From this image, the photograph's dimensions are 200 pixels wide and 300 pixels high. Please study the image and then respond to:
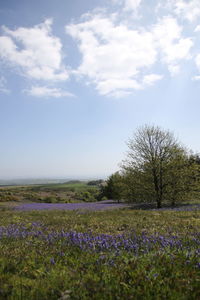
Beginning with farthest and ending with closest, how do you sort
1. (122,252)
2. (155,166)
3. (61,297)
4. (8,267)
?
(155,166) < (122,252) < (8,267) < (61,297)

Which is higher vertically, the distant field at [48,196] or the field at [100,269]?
the field at [100,269]

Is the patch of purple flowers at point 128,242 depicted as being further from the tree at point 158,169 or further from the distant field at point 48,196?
Result: the distant field at point 48,196

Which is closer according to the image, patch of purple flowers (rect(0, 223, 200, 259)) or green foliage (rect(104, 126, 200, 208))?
patch of purple flowers (rect(0, 223, 200, 259))

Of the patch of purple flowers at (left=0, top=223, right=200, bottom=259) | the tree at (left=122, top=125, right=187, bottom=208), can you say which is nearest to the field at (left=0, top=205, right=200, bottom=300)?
the patch of purple flowers at (left=0, top=223, right=200, bottom=259)

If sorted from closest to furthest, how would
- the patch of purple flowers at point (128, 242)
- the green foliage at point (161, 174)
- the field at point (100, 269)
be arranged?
the field at point (100, 269) < the patch of purple flowers at point (128, 242) < the green foliage at point (161, 174)

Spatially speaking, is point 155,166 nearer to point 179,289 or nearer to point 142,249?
point 142,249

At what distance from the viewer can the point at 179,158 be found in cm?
2184

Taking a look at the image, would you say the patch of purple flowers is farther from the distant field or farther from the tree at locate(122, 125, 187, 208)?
the distant field

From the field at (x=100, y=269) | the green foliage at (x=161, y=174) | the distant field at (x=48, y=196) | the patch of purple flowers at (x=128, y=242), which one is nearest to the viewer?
the field at (x=100, y=269)

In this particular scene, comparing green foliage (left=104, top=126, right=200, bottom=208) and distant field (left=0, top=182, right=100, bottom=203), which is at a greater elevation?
green foliage (left=104, top=126, right=200, bottom=208)

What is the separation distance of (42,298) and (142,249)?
252cm

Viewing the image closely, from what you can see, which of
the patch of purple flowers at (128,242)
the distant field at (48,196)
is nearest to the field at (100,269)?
the patch of purple flowers at (128,242)

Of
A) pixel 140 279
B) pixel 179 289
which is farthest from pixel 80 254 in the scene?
pixel 179 289

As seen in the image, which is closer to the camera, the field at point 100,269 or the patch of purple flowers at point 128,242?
the field at point 100,269
